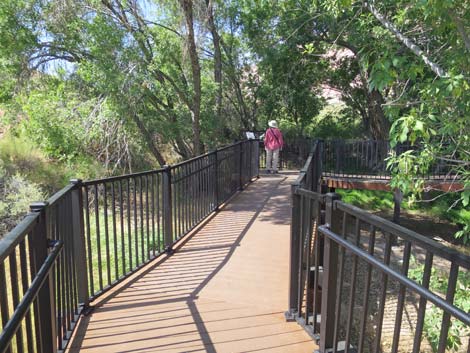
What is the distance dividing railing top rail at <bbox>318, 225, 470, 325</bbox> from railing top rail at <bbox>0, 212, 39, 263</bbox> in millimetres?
1717

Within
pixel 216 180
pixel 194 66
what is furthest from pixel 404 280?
pixel 194 66

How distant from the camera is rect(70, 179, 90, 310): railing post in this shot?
130 inches

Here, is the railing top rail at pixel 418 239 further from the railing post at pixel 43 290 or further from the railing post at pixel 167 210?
the railing post at pixel 167 210

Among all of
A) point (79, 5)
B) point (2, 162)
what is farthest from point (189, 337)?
point (2, 162)

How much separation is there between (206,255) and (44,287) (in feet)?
9.87

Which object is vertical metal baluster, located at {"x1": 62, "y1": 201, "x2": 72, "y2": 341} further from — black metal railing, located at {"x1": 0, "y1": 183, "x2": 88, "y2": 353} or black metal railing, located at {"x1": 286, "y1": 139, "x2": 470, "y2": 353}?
black metal railing, located at {"x1": 286, "y1": 139, "x2": 470, "y2": 353}

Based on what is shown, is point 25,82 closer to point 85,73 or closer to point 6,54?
point 6,54

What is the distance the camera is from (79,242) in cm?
336

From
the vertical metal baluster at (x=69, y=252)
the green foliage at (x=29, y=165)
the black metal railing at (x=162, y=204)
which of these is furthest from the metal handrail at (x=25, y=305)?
→ the green foliage at (x=29, y=165)

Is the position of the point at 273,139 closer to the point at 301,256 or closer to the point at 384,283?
the point at 301,256

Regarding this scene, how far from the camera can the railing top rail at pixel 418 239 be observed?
1461 millimetres

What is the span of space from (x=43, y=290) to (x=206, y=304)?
5.87ft

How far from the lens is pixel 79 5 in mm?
9562

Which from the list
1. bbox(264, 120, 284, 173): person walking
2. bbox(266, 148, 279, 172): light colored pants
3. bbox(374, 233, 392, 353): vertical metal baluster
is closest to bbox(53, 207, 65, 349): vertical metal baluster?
bbox(374, 233, 392, 353): vertical metal baluster
